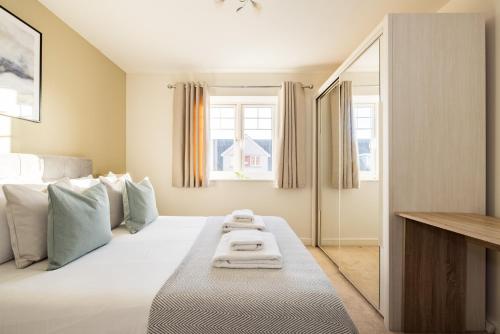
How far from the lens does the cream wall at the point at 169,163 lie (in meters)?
3.64

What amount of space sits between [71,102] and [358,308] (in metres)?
3.20

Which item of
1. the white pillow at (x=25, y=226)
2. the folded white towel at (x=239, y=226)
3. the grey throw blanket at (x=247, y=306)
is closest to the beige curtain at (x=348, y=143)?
the folded white towel at (x=239, y=226)

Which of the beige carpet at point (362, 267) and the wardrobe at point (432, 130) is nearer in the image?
the wardrobe at point (432, 130)

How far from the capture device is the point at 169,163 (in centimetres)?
366

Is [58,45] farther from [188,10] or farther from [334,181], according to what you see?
[334,181]

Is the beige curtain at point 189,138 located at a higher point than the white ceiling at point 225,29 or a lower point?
lower

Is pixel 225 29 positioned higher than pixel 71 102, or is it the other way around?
pixel 225 29

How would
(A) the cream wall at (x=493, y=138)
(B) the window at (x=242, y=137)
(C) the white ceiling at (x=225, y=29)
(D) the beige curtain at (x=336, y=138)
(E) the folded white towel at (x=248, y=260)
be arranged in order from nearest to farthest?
1. (E) the folded white towel at (x=248, y=260)
2. (A) the cream wall at (x=493, y=138)
3. (C) the white ceiling at (x=225, y=29)
4. (D) the beige curtain at (x=336, y=138)
5. (B) the window at (x=242, y=137)

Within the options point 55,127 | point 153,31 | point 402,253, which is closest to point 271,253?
point 402,253

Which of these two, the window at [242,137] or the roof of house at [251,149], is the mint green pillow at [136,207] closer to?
the window at [242,137]

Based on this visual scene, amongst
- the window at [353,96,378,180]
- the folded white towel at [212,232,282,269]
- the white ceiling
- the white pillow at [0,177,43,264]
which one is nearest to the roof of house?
the white ceiling

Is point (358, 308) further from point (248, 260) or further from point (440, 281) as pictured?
point (248, 260)

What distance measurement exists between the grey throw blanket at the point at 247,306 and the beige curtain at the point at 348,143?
1.46 metres

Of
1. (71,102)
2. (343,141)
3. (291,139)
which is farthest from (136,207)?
(291,139)
